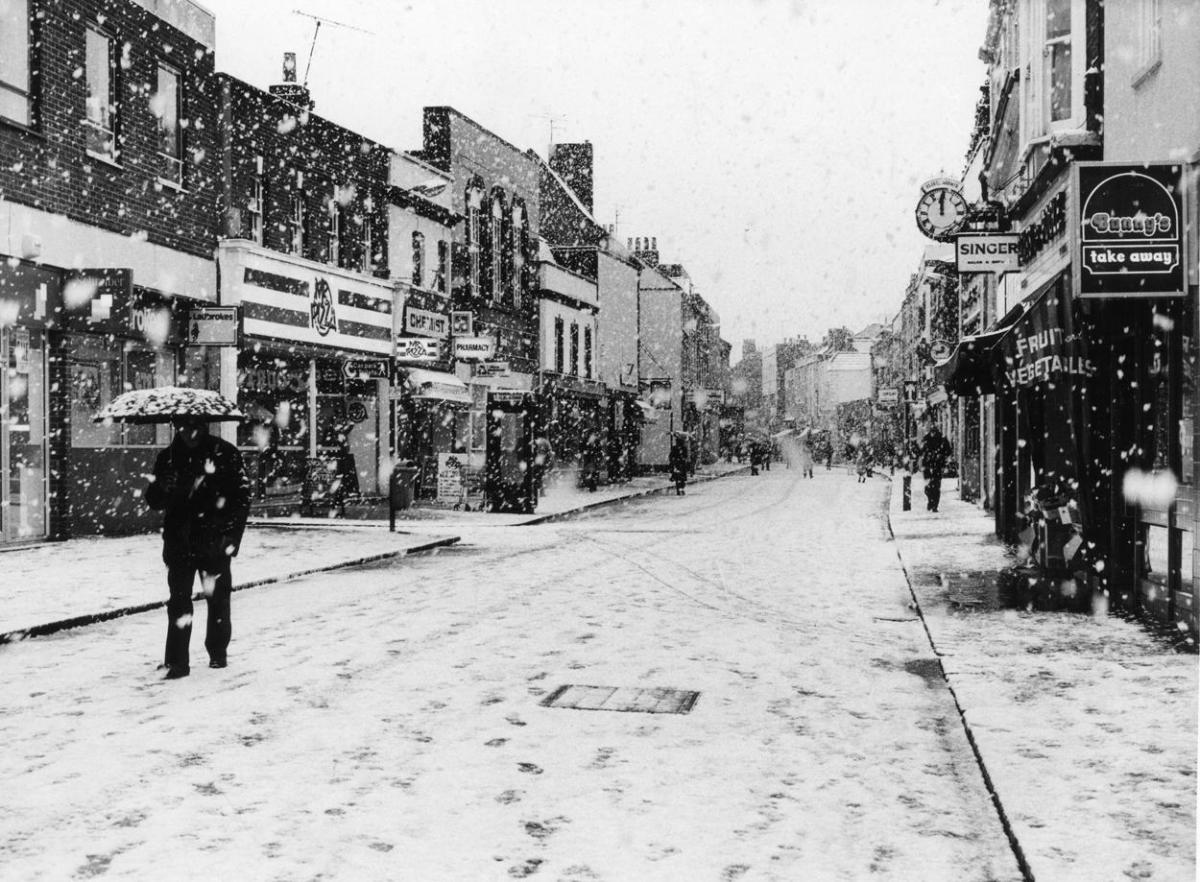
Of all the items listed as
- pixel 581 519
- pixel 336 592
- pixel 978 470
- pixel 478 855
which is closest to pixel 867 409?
pixel 978 470

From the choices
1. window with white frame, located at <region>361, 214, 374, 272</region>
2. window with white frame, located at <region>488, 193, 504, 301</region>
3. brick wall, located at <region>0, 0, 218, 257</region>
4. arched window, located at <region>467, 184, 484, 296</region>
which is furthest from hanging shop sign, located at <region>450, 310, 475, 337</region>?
window with white frame, located at <region>488, 193, 504, 301</region>

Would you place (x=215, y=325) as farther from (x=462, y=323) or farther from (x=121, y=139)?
(x=462, y=323)

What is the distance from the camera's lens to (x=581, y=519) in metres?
26.4

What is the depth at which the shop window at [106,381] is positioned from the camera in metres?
18.2

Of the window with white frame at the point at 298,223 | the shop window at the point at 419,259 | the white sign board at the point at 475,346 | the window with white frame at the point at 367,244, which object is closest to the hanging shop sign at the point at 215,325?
the window with white frame at the point at 298,223

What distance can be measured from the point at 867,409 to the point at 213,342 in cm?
9250

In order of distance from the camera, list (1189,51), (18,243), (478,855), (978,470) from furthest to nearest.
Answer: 1. (978,470)
2. (18,243)
3. (1189,51)
4. (478,855)

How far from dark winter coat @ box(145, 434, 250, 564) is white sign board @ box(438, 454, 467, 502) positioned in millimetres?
19102

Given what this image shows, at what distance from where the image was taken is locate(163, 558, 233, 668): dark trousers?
8.23 m

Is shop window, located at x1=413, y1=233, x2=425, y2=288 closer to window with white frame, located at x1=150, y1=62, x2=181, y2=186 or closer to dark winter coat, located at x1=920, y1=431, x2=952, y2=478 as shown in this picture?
window with white frame, located at x1=150, y1=62, x2=181, y2=186

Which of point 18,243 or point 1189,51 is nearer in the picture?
point 1189,51

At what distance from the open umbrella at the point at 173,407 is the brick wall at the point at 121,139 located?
29.4 feet

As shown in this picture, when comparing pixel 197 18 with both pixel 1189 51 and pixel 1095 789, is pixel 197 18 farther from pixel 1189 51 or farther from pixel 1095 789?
pixel 1095 789

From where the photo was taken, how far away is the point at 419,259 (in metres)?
31.3
